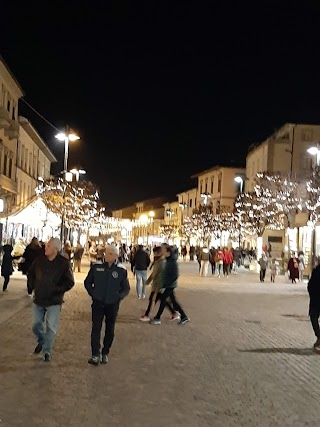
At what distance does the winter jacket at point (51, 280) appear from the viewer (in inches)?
410

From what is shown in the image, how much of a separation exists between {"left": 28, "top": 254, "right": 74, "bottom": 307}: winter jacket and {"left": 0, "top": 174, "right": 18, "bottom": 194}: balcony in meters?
34.3

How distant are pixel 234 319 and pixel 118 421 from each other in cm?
1077

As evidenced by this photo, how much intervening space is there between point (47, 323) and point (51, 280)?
68 cm

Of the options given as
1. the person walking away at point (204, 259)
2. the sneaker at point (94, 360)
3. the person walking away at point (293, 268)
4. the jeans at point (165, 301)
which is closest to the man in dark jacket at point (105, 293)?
the sneaker at point (94, 360)

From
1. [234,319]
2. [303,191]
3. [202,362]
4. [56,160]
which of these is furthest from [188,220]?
[202,362]

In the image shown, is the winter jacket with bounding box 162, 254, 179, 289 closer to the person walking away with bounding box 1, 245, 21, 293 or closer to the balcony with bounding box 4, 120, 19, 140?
the person walking away with bounding box 1, 245, 21, 293

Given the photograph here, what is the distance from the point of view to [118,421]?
7223mm

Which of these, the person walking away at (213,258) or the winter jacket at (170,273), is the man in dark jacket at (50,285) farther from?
the person walking away at (213,258)

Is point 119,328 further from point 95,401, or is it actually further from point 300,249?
point 300,249

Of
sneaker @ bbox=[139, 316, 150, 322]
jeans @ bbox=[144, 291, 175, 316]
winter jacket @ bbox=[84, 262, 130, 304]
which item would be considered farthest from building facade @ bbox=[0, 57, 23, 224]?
winter jacket @ bbox=[84, 262, 130, 304]

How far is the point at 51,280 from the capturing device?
34.2 ft

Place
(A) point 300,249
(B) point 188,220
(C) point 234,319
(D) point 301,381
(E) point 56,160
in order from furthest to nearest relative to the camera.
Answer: (B) point 188,220 < (E) point 56,160 < (A) point 300,249 < (C) point 234,319 < (D) point 301,381

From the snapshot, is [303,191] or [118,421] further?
[303,191]

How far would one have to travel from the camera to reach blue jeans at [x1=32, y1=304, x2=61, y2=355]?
34.4 feet
